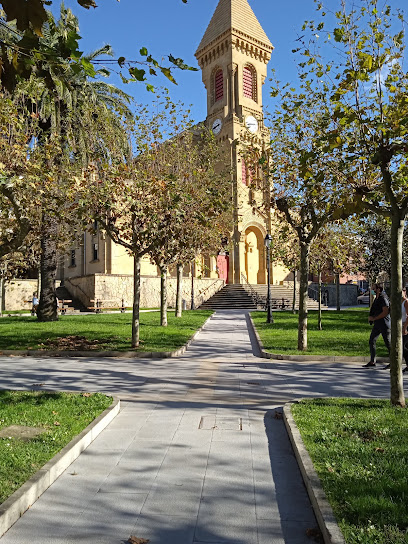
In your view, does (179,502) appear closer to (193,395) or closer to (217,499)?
(217,499)

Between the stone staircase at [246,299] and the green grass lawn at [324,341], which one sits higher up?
the stone staircase at [246,299]

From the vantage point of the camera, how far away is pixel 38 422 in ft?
Answer: 19.0

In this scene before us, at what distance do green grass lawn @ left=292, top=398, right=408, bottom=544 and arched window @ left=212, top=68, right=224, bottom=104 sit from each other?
43.2m

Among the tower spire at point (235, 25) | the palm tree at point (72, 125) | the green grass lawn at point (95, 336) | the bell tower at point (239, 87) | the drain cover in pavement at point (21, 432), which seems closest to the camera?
the drain cover in pavement at point (21, 432)

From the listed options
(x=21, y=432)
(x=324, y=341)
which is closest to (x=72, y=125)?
(x=324, y=341)

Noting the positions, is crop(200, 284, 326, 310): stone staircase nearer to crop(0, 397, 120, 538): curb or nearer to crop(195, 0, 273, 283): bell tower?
crop(195, 0, 273, 283): bell tower

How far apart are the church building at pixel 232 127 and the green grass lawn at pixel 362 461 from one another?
3105cm

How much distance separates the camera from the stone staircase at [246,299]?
3619 cm

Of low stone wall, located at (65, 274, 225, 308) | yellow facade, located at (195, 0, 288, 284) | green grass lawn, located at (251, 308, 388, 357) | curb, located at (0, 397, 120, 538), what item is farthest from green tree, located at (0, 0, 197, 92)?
yellow facade, located at (195, 0, 288, 284)

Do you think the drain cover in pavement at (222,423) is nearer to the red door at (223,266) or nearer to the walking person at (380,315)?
the walking person at (380,315)

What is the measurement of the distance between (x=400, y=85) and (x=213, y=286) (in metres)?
32.8

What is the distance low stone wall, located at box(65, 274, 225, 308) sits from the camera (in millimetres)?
32781

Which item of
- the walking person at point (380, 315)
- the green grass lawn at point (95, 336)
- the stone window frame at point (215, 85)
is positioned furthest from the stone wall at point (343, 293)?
the walking person at point (380, 315)

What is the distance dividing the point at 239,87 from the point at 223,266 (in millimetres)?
17015
